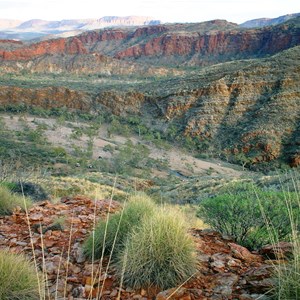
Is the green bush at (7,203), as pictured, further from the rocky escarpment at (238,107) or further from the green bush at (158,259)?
the rocky escarpment at (238,107)

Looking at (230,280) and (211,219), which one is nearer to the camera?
(230,280)

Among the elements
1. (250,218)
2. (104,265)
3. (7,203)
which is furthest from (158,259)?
(7,203)

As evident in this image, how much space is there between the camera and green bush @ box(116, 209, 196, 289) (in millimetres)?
3357

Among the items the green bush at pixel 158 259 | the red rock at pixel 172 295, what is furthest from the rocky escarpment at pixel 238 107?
the red rock at pixel 172 295

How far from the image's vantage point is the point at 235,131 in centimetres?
3541

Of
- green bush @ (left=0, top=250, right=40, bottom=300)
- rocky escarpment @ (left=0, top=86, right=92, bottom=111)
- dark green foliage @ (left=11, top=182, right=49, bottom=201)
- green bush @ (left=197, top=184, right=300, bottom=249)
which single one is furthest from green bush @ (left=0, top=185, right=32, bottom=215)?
rocky escarpment @ (left=0, top=86, right=92, bottom=111)

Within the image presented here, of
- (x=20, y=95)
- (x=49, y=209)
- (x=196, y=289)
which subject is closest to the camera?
(x=196, y=289)

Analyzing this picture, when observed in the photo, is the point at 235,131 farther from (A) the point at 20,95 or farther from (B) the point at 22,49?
(B) the point at 22,49

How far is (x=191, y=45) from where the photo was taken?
95.6 meters

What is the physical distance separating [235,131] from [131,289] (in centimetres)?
3322

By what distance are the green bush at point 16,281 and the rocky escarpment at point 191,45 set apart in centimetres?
7589

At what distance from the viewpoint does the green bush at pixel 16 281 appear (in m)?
2.91

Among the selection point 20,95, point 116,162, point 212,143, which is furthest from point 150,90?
point 116,162

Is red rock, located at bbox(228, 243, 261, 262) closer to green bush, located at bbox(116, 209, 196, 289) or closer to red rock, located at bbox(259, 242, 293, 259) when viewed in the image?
red rock, located at bbox(259, 242, 293, 259)
